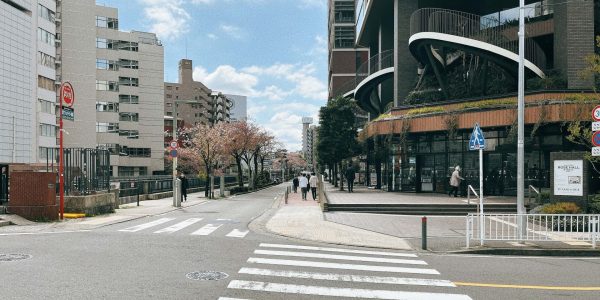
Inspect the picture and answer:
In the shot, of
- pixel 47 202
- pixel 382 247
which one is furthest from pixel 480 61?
pixel 47 202

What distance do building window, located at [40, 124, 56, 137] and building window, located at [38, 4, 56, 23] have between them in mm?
13256

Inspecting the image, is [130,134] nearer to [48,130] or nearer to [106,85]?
[106,85]

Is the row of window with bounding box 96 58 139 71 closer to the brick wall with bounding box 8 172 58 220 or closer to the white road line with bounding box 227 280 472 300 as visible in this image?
the brick wall with bounding box 8 172 58 220

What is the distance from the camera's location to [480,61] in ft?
103

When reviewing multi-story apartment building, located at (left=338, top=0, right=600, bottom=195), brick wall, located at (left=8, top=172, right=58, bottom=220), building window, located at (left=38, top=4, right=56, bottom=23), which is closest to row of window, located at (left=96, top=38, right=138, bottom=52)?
building window, located at (left=38, top=4, right=56, bottom=23)

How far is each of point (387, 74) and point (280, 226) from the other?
2749 cm

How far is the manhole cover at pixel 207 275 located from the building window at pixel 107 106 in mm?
67853

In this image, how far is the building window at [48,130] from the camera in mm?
52625

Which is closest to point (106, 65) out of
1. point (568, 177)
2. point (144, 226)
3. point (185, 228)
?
point (144, 226)

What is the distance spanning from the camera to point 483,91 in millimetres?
29656

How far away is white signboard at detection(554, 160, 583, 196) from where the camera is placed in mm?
14070

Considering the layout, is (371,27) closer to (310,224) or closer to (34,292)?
(310,224)

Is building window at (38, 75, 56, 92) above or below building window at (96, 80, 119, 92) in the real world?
below

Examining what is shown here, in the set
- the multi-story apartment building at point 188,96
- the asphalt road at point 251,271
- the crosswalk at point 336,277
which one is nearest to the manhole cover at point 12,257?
the asphalt road at point 251,271
